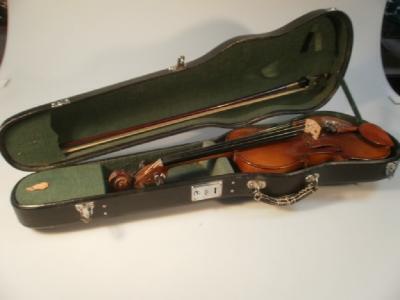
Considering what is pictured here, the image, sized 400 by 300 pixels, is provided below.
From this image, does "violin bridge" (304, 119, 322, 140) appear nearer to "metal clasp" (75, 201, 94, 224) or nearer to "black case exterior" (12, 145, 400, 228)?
"black case exterior" (12, 145, 400, 228)

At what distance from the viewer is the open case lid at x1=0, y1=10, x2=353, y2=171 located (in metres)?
1.37

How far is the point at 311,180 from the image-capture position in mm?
1409

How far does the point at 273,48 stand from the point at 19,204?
1.10 metres

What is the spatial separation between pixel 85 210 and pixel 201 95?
0.65 metres

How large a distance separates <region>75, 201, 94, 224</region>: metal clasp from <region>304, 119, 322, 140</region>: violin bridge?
85 centimetres

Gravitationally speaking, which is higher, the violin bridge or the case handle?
the violin bridge

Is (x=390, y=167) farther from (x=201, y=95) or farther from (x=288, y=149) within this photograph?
(x=201, y=95)

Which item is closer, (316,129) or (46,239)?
(46,239)

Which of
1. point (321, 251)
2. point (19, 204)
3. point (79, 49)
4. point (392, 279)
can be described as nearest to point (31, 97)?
point (79, 49)

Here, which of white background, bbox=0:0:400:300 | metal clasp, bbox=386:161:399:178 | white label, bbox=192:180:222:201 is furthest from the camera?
metal clasp, bbox=386:161:399:178

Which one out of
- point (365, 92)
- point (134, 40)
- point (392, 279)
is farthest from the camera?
point (365, 92)

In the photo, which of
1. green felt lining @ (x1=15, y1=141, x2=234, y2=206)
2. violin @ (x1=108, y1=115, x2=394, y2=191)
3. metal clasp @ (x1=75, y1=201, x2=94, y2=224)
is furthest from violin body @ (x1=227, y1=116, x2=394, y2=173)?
metal clasp @ (x1=75, y1=201, x2=94, y2=224)

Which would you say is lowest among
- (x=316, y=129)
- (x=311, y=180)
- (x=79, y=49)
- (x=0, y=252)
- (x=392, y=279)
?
(x=392, y=279)

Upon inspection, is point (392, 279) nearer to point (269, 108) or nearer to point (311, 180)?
point (311, 180)
